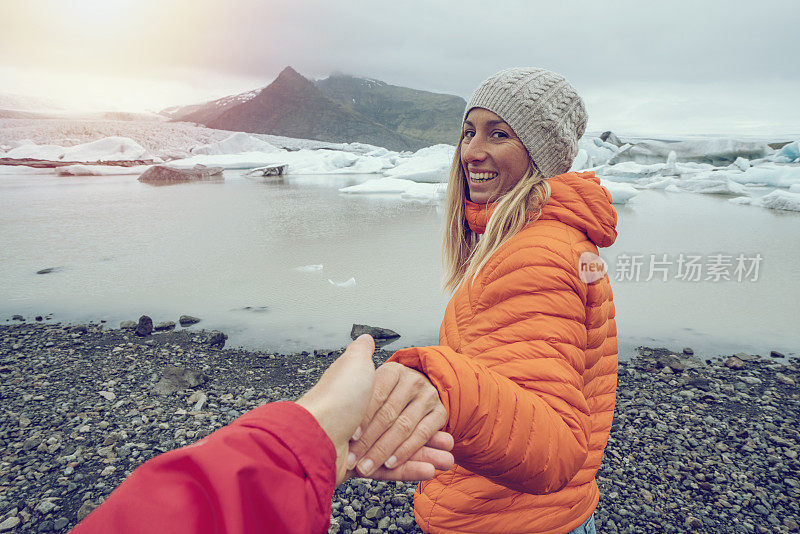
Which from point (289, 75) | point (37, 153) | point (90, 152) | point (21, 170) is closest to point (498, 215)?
point (21, 170)

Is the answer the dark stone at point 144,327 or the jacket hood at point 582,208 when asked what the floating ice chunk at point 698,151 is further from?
the jacket hood at point 582,208

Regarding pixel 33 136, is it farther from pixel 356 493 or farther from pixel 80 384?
pixel 356 493

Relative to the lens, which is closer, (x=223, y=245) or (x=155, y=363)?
(x=155, y=363)

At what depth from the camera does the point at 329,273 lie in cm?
700

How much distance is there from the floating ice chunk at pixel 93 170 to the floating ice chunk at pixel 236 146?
749 centimetres

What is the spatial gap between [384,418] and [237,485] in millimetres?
304

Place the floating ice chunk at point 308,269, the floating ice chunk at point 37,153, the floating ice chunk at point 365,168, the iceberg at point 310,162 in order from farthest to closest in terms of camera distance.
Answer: the floating ice chunk at point 37,153, the iceberg at point 310,162, the floating ice chunk at point 365,168, the floating ice chunk at point 308,269

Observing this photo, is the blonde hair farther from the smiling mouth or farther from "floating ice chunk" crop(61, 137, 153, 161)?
"floating ice chunk" crop(61, 137, 153, 161)

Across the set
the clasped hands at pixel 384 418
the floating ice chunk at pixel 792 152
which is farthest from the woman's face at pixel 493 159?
the floating ice chunk at pixel 792 152

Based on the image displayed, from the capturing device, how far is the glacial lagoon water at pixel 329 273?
5.27 meters

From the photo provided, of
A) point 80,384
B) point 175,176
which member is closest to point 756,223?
point 80,384

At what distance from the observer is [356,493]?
288 centimetres

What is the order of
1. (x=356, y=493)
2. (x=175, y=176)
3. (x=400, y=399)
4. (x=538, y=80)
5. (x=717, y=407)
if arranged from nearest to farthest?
(x=400, y=399) → (x=538, y=80) → (x=356, y=493) → (x=717, y=407) → (x=175, y=176)

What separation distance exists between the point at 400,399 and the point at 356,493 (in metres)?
2.41
